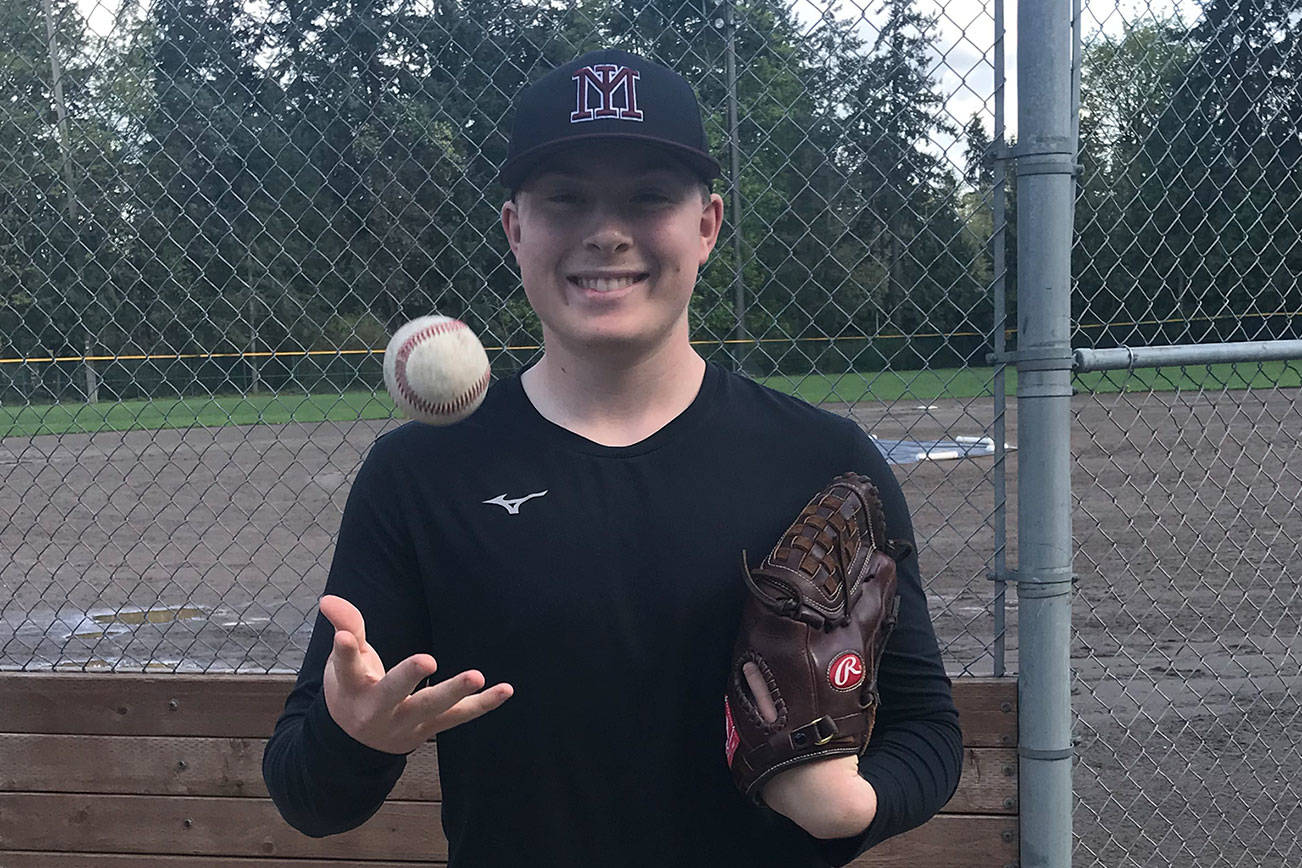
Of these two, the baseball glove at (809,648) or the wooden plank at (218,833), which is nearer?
the baseball glove at (809,648)

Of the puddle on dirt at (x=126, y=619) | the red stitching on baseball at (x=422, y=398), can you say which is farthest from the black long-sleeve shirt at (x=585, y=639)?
the puddle on dirt at (x=126, y=619)

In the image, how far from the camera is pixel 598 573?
1.83 metres

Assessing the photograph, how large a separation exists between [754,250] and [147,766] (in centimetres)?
282

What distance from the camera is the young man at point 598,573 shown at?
5.93 feet

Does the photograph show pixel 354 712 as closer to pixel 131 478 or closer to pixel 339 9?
pixel 339 9

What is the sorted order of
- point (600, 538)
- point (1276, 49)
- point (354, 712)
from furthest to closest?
point (1276, 49) < point (600, 538) < point (354, 712)

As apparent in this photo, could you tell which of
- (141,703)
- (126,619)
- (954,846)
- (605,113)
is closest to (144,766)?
(141,703)

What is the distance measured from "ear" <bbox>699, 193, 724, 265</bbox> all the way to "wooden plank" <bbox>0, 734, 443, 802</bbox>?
83.0 inches

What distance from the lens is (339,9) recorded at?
3775 millimetres

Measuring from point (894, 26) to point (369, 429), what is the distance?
52.1ft

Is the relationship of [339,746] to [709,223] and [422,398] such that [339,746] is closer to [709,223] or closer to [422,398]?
[422,398]

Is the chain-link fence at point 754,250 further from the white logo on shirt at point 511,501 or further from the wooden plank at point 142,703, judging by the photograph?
the white logo on shirt at point 511,501

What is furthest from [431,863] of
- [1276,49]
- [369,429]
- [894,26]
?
[369,429]

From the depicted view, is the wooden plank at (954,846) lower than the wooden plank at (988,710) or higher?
lower
